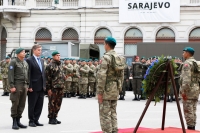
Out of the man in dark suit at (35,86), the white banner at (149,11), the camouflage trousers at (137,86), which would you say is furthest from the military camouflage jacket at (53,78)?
the white banner at (149,11)

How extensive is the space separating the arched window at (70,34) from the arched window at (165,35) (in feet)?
21.1

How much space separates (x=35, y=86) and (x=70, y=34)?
2510 centimetres

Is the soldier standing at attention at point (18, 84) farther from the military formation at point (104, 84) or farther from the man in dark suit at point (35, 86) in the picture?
the man in dark suit at point (35, 86)

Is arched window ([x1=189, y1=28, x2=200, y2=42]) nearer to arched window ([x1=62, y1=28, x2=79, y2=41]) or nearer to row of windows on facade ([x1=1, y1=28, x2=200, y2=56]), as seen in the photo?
row of windows on facade ([x1=1, y1=28, x2=200, y2=56])

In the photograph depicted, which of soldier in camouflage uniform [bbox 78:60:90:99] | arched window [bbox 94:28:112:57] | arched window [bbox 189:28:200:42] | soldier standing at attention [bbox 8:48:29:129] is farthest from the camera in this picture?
arched window [bbox 94:28:112:57]

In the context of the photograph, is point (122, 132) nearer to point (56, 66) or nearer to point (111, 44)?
point (111, 44)

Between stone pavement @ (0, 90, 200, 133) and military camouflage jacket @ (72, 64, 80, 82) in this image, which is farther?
military camouflage jacket @ (72, 64, 80, 82)

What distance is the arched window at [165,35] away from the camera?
34344 millimetres

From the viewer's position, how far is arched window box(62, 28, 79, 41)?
36656mm

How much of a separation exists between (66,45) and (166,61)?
18.1 metres

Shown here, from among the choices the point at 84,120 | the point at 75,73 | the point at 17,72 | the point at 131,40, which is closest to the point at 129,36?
the point at 131,40

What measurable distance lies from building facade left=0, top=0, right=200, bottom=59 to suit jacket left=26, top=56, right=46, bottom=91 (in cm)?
2299

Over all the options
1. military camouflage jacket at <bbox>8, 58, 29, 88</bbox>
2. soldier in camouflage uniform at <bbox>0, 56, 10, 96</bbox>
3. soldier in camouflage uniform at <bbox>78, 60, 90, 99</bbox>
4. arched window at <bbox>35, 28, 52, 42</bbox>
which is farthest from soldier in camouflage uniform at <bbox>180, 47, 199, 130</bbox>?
arched window at <bbox>35, 28, 52, 42</bbox>

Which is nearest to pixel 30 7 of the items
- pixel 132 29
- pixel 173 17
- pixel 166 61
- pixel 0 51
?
pixel 0 51
